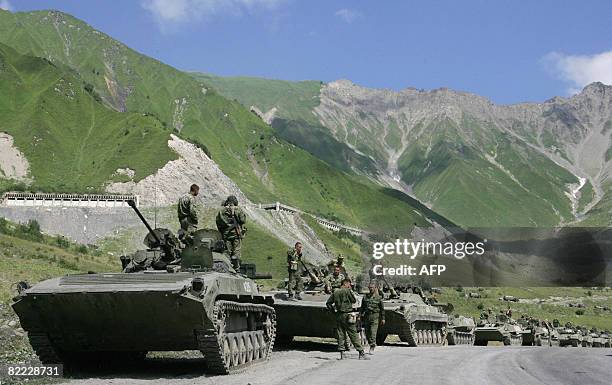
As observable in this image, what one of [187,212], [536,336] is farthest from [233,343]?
[536,336]

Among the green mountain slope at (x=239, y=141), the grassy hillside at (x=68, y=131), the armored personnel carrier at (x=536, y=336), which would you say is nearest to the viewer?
the armored personnel carrier at (x=536, y=336)

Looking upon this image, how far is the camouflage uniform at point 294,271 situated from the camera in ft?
72.3

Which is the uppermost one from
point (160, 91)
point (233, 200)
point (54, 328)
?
point (160, 91)

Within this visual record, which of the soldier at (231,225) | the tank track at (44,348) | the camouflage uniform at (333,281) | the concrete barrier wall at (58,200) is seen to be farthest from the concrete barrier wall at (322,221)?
the tank track at (44,348)

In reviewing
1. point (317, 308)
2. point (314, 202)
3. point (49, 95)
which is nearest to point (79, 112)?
point (49, 95)

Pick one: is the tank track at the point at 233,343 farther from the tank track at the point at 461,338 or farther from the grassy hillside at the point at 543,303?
the grassy hillside at the point at 543,303

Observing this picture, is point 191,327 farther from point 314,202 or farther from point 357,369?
point 314,202

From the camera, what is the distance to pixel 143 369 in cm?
1584

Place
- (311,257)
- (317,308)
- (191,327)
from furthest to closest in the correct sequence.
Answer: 1. (311,257)
2. (317,308)
3. (191,327)

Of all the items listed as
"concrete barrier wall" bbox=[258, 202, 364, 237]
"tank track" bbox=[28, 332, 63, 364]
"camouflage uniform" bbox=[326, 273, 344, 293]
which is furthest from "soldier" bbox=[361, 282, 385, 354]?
"concrete barrier wall" bbox=[258, 202, 364, 237]

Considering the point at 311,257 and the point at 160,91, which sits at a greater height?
the point at 160,91

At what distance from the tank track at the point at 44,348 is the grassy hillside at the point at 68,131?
86723 millimetres

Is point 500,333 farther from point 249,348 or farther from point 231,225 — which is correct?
point 249,348

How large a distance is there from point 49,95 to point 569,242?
89150mm
